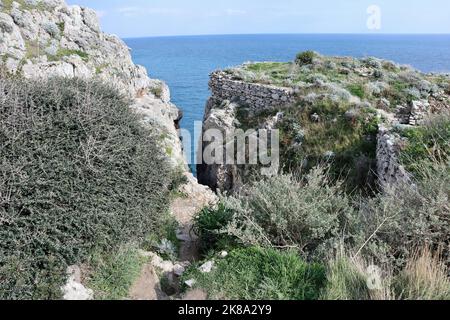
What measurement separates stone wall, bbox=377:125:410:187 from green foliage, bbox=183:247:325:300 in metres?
4.15

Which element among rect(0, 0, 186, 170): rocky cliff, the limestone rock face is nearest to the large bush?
rect(0, 0, 186, 170): rocky cliff

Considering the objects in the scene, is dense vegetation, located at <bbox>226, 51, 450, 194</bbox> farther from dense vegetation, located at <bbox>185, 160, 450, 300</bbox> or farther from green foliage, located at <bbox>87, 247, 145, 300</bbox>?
green foliage, located at <bbox>87, 247, 145, 300</bbox>

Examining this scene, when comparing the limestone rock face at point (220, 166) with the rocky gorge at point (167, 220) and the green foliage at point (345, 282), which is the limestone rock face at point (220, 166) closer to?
the rocky gorge at point (167, 220)

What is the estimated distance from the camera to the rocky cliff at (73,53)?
12.1 meters

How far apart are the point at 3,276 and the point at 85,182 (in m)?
1.67

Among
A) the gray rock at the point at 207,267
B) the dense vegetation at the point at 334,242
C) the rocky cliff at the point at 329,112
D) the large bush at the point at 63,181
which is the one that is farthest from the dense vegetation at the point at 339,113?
the gray rock at the point at 207,267

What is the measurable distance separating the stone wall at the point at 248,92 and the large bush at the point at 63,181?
29.0 feet

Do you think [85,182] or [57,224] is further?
[85,182]

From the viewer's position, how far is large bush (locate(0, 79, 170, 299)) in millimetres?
4867

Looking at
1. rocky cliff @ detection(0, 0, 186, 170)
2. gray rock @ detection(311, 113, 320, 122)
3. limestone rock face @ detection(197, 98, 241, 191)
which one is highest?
rocky cliff @ detection(0, 0, 186, 170)
